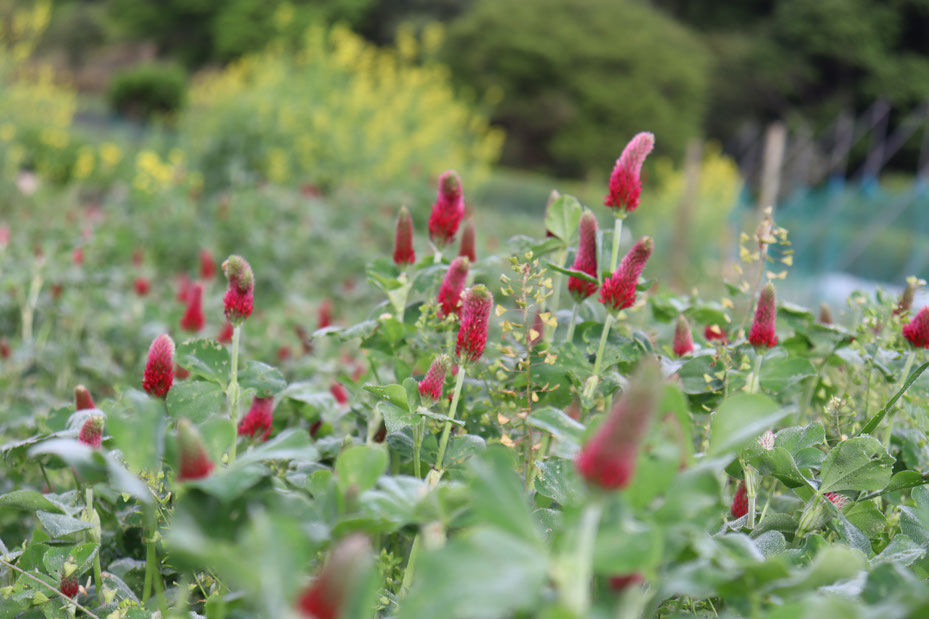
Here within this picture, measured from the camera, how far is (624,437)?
1.36ft

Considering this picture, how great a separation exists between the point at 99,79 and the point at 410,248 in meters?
28.3

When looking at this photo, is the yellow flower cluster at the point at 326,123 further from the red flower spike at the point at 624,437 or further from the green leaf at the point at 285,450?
the red flower spike at the point at 624,437

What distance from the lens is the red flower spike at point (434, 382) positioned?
0.81 m

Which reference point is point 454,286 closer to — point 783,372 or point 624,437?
point 783,372

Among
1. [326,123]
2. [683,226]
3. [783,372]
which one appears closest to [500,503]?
[783,372]

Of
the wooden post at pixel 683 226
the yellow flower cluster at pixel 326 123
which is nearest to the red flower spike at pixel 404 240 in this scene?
the yellow flower cluster at pixel 326 123

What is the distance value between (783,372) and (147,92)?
17.1m

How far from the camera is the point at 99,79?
2578cm

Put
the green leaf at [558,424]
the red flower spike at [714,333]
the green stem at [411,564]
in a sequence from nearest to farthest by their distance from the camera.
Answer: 1. the green leaf at [558,424]
2. the green stem at [411,564]
3. the red flower spike at [714,333]

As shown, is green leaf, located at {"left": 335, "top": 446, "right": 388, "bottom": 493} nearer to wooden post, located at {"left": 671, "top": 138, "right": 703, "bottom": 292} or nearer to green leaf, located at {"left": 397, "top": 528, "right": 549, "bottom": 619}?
green leaf, located at {"left": 397, "top": 528, "right": 549, "bottom": 619}

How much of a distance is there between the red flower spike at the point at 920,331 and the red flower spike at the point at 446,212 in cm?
57

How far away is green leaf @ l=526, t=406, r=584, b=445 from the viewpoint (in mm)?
616

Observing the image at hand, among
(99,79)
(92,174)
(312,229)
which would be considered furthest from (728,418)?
(99,79)

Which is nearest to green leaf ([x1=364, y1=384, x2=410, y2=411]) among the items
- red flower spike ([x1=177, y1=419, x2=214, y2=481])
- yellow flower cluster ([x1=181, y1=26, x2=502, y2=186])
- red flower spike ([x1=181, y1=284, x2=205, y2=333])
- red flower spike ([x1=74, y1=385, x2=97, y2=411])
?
red flower spike ([x1=177, y1=419, x2=214, y2=481])
